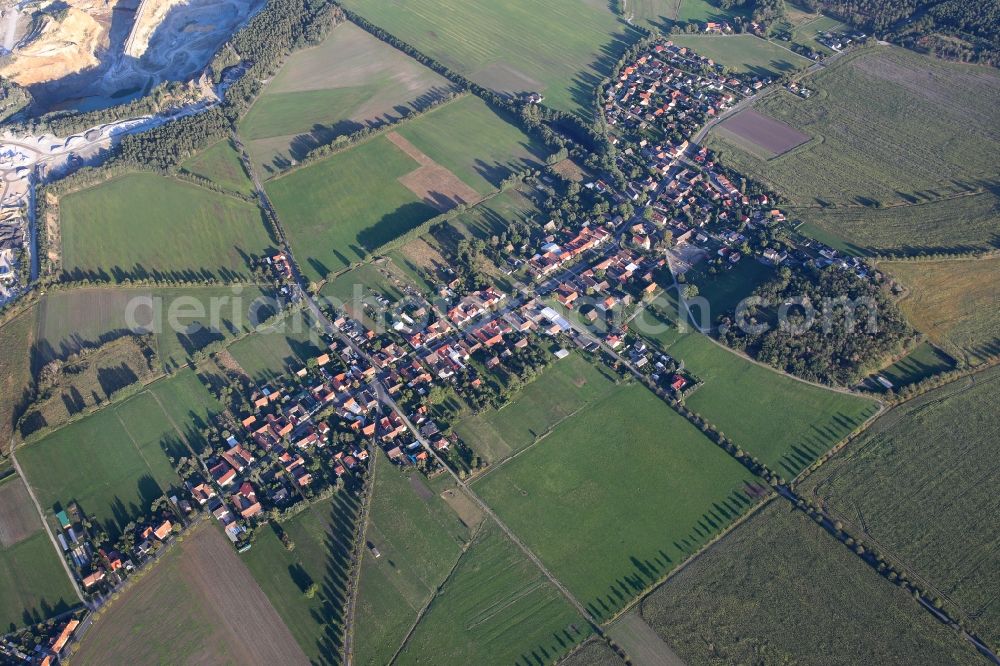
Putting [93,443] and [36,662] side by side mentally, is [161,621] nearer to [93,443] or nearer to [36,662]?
[36,662]

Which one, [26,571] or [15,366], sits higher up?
[15,366]

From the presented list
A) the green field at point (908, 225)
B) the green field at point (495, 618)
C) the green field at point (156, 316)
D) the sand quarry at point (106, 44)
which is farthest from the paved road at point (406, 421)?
the green field at point (908, 225)

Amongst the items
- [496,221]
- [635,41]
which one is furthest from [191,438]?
[635,41]

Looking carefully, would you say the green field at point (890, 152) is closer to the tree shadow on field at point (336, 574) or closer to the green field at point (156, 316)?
the tree shadow on field at point (336, 574)

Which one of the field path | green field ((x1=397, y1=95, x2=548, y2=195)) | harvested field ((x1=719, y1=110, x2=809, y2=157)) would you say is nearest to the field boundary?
the field path

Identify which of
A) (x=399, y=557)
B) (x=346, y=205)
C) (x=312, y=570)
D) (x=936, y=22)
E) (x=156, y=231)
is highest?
(x=156, y=231)

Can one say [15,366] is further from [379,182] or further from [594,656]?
[594,656]

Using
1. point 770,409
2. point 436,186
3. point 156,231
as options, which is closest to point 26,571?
point 156,231
